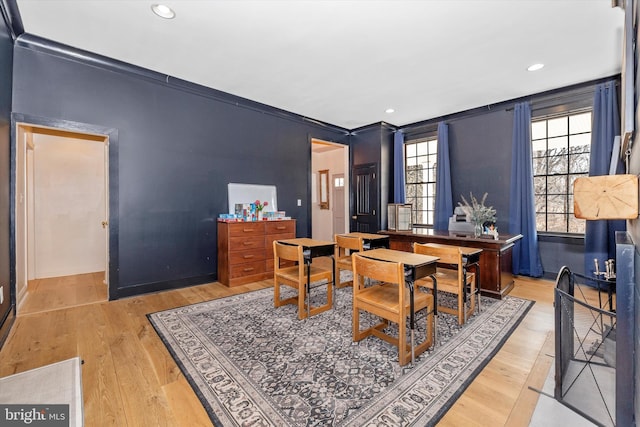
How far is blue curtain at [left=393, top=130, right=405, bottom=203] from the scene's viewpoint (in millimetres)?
6086

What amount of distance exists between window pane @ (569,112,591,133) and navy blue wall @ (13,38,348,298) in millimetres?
4794

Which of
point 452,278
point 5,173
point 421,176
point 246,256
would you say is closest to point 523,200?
point 421,176

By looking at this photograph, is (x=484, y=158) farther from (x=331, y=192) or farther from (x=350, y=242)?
(x=331, y=192)

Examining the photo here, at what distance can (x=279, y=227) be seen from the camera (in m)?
4.55

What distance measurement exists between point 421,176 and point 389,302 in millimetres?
4506

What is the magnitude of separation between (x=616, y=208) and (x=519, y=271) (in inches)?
164

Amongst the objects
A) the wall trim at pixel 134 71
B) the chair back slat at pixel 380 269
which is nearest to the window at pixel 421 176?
the wall trim at pixel 134 71

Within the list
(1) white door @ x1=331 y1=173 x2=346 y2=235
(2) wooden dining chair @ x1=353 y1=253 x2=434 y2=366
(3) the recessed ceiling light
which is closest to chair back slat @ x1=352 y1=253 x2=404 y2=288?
(2) wooden dining chair @ x1=353 y1=253 x2=434 y2=366

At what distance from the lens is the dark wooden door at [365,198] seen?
6.12 meters

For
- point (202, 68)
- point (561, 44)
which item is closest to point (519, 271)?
point (561, 44)

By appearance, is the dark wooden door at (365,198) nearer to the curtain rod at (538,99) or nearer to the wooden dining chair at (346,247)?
the curtain rod at (538,99)

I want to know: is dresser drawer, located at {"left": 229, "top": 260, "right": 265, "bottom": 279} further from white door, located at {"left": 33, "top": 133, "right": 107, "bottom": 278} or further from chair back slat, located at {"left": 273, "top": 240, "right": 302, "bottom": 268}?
white door, located at {"left": 33, "top": 133, "right": 107, "bottom": 278}

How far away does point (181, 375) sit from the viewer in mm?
1936

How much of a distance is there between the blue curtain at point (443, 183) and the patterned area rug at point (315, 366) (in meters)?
2.53
